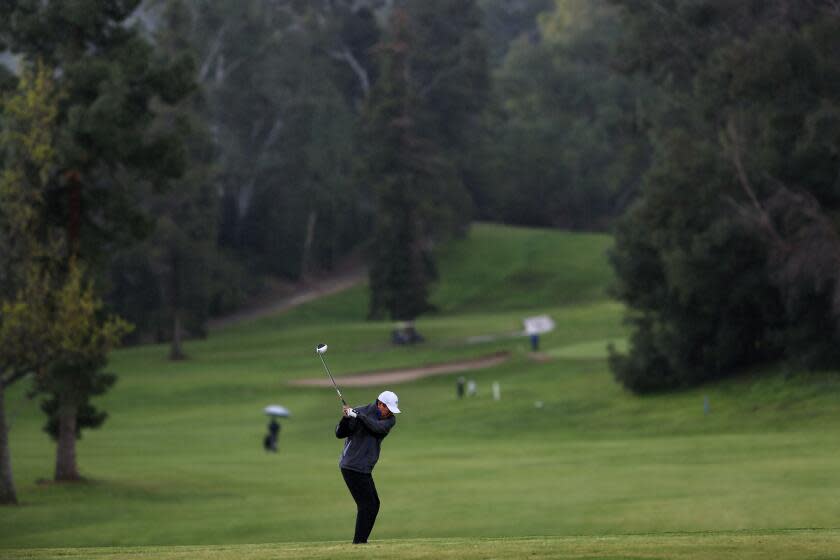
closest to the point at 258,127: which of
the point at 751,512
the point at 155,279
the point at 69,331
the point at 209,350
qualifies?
the point at 155,279

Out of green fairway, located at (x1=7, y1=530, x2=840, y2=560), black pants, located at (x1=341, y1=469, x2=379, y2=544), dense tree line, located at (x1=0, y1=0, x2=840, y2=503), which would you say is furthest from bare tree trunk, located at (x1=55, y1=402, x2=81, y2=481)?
black pants, located at (x1=341, y1=469, x2=379, y2=544)

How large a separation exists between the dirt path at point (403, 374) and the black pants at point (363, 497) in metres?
38.6

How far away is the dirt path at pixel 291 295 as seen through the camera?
91.3m

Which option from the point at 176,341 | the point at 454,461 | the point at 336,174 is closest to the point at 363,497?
the point at 454,461

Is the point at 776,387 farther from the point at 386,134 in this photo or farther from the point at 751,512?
the point at 386,134

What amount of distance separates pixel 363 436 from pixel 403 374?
43.3 metres

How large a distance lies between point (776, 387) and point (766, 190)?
6330 millimetres

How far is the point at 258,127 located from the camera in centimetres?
9425

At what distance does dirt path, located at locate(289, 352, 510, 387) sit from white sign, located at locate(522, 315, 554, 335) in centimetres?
672

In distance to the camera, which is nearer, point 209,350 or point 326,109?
point 209,350

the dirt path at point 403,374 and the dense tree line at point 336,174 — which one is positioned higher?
the dense tree line at point 336,174

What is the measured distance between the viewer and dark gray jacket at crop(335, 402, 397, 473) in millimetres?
16141

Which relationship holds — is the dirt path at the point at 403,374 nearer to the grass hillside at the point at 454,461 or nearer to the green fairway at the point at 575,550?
the grass hillside at the point at 454,461

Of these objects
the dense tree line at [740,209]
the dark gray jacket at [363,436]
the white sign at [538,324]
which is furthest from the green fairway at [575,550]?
the white sign at [538,324]
